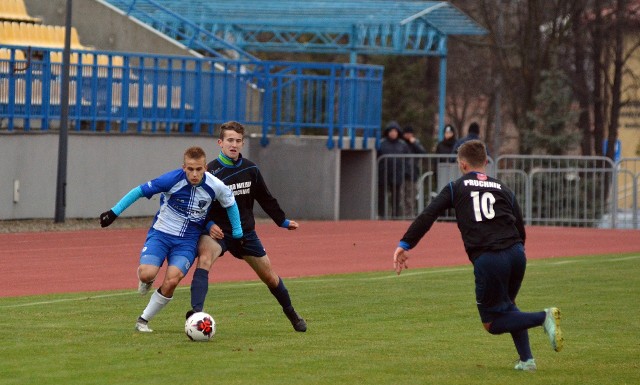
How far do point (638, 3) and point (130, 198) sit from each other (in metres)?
38.3

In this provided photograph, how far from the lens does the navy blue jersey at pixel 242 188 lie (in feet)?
38.9

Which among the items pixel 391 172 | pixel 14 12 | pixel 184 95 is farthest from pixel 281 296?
pixel 14 12

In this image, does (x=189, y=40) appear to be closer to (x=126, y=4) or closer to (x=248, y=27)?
(x=126, y=4)

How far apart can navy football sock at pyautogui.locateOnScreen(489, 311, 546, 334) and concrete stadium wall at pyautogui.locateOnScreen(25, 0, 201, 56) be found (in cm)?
2225

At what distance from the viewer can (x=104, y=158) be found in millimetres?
26578

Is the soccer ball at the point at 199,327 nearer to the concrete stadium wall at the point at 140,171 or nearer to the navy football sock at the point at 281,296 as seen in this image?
the navy football sock at the point at 281,296

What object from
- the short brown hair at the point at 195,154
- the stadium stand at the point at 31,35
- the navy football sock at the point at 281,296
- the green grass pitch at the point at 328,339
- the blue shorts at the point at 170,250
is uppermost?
the stadium stand at the point at 31,35

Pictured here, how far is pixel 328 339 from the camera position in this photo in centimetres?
1160

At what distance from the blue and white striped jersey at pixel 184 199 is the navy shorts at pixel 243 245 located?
0.28 meters

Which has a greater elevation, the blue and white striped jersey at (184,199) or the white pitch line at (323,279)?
the blue and white striped jersey at (184,199)

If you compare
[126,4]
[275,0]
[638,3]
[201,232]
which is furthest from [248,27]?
[201,232]

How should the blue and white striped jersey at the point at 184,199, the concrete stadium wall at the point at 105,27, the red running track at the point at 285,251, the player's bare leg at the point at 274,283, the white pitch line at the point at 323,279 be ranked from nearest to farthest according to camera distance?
the blue and white striped jersey at the point at 184,199 → the player's bare leg at the point at 274,283 → the white pitch line at the point at 323,279 → the red running track at the point at 285,251 → the concrete stadium wall at the point at 105,27

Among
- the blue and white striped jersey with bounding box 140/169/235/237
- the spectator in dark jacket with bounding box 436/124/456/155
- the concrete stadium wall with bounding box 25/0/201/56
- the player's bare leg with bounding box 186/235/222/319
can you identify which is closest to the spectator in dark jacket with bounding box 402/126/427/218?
the spectator in dark jacket with bounding box 436/124/456/155

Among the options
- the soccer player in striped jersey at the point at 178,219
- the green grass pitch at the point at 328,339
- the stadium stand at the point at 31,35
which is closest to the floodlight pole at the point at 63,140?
the stadium stand at the point at 31,35
